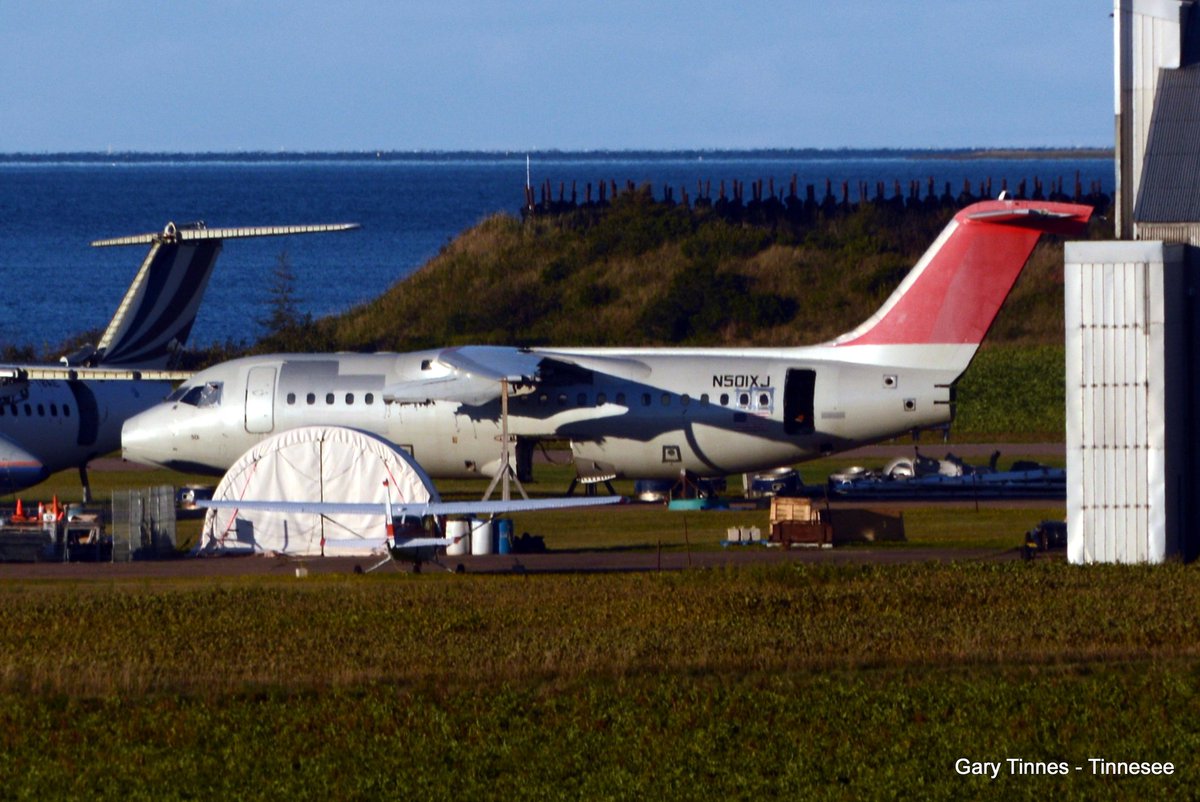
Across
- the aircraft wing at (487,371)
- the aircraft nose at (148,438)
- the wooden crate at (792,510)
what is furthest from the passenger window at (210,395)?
the wooden crate at (792,510)

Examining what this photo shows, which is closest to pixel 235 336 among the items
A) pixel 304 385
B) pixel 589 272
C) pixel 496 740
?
pixel 589 272

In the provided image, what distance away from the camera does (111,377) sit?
44.8 metres

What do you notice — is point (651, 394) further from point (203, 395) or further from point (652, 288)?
point (652, 288)

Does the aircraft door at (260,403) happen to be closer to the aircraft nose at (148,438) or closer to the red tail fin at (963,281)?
the aircraft nose at (148,438)

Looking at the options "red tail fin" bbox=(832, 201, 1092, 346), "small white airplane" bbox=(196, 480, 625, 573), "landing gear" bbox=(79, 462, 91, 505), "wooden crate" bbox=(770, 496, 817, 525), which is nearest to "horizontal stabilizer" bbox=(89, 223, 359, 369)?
"landing gear" bbox=(79, 462, 91, 505)

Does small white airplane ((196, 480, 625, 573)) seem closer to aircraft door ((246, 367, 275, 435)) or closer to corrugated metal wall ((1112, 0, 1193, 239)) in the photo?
aircraft door ((246, 367, 275, 435))

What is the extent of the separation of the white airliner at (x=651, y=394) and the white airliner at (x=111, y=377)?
7.03 feet

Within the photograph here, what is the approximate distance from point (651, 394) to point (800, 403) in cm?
354

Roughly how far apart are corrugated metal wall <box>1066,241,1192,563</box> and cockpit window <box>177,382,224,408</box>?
880 inches

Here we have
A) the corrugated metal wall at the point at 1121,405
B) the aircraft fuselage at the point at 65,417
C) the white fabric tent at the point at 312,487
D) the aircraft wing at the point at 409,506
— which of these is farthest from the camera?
the aircraft fuselage at the point at 65,417

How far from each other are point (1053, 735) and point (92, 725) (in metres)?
10.3

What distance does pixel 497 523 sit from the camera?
1446 inches

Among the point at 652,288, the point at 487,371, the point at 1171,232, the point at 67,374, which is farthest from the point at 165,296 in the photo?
the point at 652,288

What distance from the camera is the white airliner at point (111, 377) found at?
4497cm
